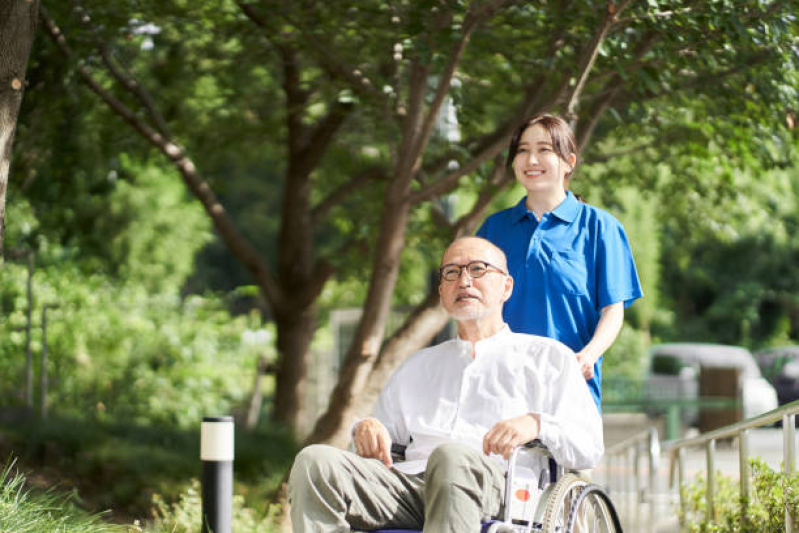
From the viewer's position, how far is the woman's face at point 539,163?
4.04m

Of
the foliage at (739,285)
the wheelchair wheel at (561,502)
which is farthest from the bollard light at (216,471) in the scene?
the foliage at (739,285)

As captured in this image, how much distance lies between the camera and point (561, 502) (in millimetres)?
3480

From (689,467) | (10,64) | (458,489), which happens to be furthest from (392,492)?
(689,467)

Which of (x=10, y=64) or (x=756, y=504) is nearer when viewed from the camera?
(x=10, y=64)

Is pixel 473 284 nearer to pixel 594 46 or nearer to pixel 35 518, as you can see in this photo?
pixel 35 518

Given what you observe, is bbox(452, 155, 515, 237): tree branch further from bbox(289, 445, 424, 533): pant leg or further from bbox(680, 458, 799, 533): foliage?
bbox(289, 445, 424, 533): pant leg

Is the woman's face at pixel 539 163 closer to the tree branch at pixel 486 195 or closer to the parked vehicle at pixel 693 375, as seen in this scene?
the tree branch at pixel 486 195

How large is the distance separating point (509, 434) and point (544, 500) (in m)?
0.25

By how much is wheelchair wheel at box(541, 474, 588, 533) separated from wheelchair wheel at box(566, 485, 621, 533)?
35 mm

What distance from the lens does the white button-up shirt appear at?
11.8 feet

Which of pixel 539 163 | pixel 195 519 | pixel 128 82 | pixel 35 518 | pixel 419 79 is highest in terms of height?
Answer: pixel 128 82

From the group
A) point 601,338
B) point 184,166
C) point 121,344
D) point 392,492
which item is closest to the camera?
point 392,492

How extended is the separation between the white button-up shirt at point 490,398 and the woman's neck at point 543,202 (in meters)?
0.55

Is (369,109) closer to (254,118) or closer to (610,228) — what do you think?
(254,118)
